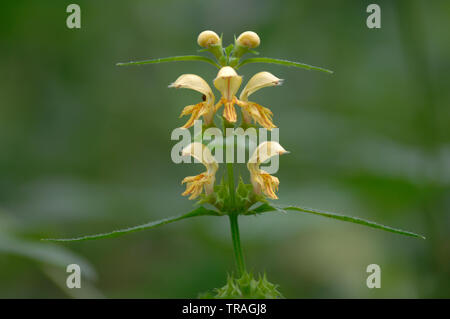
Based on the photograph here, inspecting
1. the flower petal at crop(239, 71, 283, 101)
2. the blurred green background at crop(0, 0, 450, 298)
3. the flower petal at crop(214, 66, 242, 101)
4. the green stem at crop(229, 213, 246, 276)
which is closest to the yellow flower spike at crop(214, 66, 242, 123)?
the flower petal at crop(214, 66, 242, 101)

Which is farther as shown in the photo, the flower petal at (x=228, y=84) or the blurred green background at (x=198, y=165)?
the blurred green background at (x=198, y=165)

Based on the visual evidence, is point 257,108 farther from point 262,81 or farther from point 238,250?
point 238,250

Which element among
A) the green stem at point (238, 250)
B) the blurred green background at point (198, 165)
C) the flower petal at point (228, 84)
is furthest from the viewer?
the blurred green background at point (198, 165)

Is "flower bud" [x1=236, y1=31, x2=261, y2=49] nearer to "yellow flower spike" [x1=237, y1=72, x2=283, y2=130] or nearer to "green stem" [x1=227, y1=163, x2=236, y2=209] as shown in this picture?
"yellow flower spike" [x1=237, y1=72, x2=283, y2=130]

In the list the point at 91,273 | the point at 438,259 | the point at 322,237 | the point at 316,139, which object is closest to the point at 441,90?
the point at 316,139

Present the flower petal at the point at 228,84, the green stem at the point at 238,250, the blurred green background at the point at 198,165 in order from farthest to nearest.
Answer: the blurred green background at the point at 198,165 < the flower petal at the point at 228,84 < the green stem at the point at 238,250

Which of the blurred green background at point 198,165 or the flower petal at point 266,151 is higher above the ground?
the blurred green background at point 198,165

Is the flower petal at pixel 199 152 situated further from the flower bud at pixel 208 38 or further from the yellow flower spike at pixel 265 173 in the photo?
the flower bud at pixel 208 38

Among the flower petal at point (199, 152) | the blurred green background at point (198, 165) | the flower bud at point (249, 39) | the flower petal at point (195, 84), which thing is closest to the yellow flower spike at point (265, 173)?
the flower petal at point (199, 152)
